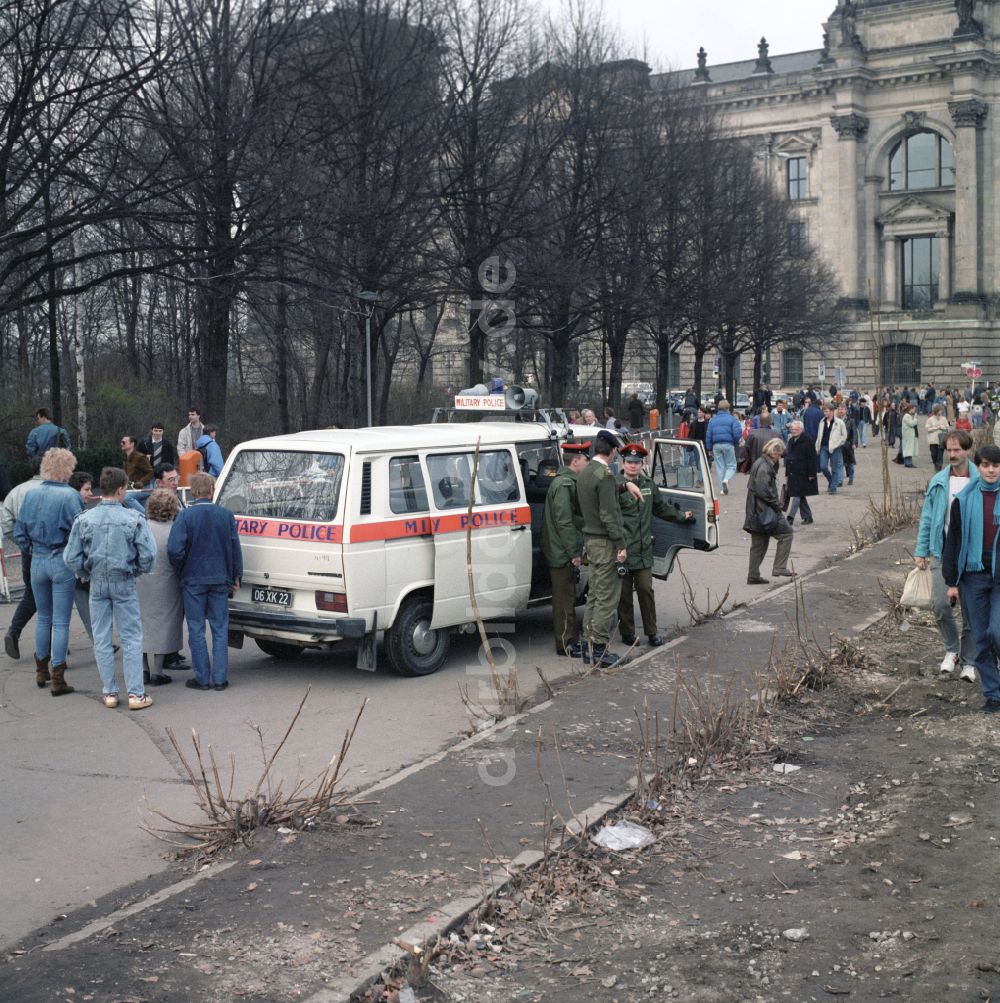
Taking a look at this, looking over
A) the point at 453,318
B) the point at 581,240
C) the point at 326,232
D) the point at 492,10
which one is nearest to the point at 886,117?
the point at 453,318

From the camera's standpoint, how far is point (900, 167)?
89.1m

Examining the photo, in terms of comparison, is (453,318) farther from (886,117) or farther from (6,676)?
(886,117)

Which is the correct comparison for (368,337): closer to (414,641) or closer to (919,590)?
(414,641)

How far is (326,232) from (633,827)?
67.4 ft

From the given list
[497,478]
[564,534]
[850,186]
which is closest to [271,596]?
[497,478]

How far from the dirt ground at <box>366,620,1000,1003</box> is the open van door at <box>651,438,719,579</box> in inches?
161

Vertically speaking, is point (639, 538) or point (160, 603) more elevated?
point (639, 538)

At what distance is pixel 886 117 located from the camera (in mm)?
88062

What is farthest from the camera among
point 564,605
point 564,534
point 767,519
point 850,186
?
point 850,186

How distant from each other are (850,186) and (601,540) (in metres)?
83.2

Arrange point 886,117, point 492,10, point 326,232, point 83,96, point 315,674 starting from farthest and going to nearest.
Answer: point 886,117, point 492,10, point 326,232, point 83,96, point 315,674

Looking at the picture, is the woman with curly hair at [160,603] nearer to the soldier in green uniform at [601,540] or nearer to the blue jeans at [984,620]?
the soldier in green uniform at [601,540]

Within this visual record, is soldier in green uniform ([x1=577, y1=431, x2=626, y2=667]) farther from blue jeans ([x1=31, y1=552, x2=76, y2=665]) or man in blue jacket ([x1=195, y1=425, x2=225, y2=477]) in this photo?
man in blue jacket ([x1=195, y1=425, x2=225, y2=477])

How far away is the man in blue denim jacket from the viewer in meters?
9.70
